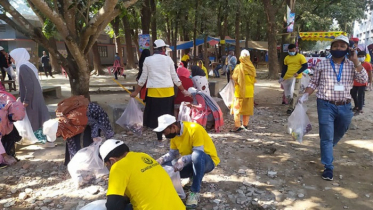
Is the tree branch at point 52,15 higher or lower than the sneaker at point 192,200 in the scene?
higher

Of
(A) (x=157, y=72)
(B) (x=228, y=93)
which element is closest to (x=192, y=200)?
(A) (x=157, y=72)

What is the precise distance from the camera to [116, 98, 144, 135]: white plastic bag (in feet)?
15.7

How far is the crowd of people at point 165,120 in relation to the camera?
78.5 inches

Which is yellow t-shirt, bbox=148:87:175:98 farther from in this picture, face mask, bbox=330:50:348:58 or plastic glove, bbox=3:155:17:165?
face mask, bbox=330:50:348:58

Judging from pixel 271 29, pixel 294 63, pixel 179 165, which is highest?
pixel 271 29

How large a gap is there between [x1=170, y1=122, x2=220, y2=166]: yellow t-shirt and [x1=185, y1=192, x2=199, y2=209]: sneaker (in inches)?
15.7

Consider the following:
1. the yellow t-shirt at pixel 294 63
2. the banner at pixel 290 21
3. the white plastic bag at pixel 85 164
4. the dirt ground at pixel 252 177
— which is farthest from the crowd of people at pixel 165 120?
the banner at pixel 290 21

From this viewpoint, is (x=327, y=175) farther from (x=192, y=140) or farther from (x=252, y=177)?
(x=192, y=140)

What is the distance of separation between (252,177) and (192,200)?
1.04 metres

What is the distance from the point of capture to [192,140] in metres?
2.85

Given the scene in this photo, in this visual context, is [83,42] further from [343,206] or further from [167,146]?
[343,206]

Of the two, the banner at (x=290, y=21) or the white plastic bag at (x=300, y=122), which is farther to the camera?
the banner at (x=290, y=21)

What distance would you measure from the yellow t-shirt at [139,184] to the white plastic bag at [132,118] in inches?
110

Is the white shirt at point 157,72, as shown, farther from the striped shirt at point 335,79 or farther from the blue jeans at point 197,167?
the striped shirt at point 335,79
